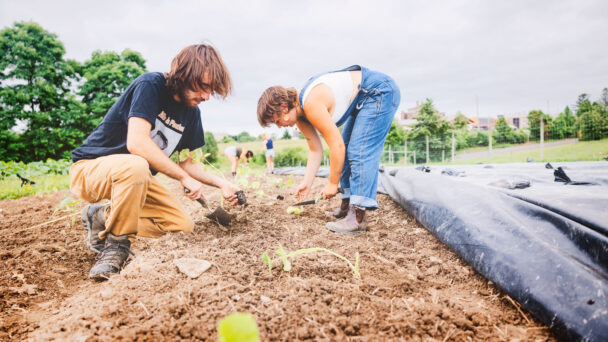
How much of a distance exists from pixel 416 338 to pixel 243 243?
999 millimetres

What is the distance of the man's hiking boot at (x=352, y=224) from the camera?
1774 mm

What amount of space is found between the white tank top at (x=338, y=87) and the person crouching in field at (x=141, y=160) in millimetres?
571

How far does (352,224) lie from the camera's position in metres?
1.79

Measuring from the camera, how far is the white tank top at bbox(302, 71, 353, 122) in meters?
1.75

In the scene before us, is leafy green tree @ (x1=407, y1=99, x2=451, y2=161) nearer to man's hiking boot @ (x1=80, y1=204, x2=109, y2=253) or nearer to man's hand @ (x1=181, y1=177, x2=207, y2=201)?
man's hand @ (x1=181, y1=177, x2=207, y2=201)

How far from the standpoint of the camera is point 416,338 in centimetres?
79

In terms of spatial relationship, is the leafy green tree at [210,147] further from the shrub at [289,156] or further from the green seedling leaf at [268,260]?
the green seedling leaf at [268,260]

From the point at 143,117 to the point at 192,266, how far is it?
82 centimetres

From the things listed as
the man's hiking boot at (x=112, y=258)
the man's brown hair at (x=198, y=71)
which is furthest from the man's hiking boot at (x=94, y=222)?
the man's brown hair at (x=198, y=71)

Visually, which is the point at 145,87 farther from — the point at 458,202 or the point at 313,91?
the point at 458,202

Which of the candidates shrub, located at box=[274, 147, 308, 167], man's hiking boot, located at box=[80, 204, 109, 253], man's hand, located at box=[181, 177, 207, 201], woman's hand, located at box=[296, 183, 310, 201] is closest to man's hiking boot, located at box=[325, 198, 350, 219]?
woman's hand, located at box=[296, 183, 310, 201]

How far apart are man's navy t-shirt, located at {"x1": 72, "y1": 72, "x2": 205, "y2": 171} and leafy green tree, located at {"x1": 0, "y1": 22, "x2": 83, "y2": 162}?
16805mm

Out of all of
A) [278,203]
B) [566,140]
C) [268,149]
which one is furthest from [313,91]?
[566,140]

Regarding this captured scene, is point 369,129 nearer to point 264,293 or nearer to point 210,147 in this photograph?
point 264,293
